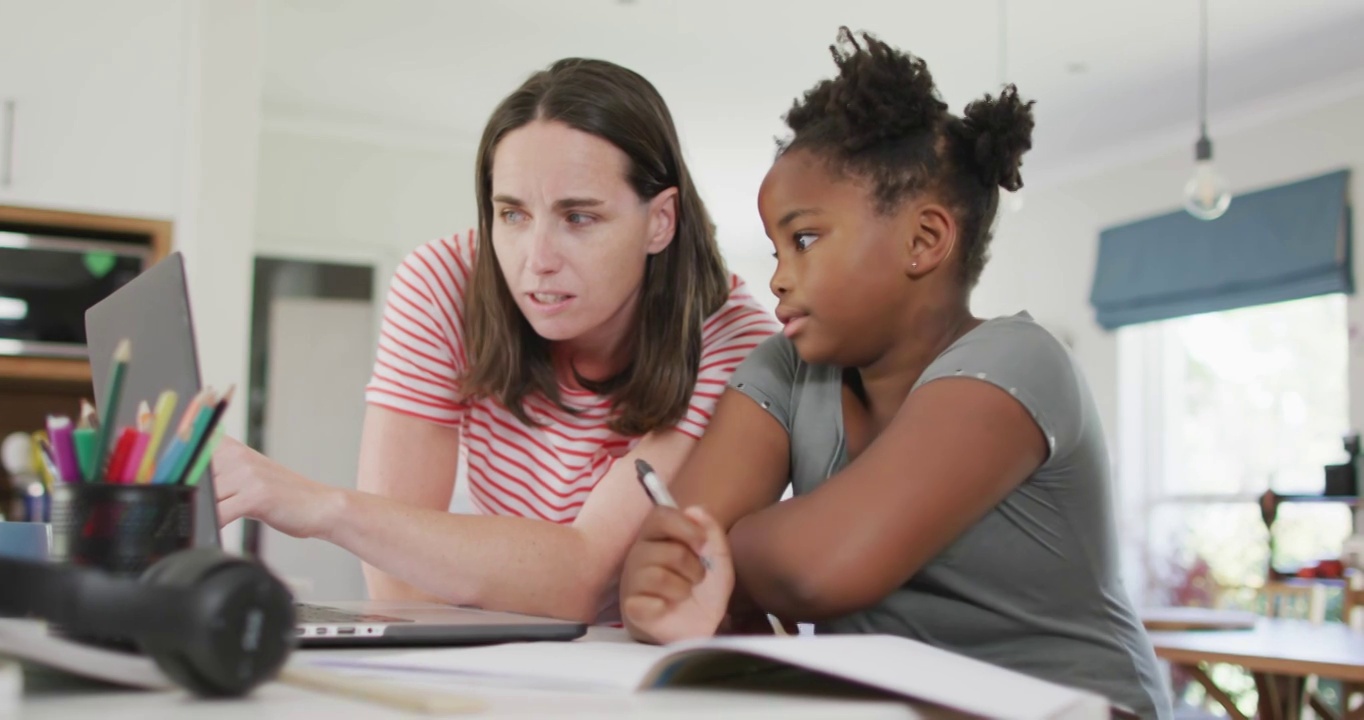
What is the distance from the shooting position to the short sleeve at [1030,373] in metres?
0.95

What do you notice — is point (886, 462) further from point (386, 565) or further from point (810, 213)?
point (386, 565)

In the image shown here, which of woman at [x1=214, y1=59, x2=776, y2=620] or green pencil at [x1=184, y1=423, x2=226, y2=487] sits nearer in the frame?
green pencil at [x1=184, y1=423, x2=226, y2=487]

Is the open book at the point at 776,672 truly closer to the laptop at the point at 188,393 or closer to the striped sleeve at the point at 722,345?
the laptop at the point at 188,393

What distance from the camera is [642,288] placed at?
1.47m

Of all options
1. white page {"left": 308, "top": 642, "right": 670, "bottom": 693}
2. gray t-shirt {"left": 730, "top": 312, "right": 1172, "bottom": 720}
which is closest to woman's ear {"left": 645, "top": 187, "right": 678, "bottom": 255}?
gray t-shirt {"left": 730, "top": 312, "right": 1172, "bottom": 720}

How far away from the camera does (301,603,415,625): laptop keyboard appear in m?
0.85

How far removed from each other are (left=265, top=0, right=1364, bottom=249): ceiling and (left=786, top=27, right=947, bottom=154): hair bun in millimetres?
2983

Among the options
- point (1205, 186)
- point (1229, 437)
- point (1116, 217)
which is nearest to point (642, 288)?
point (1205, 186)

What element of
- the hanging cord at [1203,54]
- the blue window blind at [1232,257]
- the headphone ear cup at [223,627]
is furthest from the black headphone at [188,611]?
the blue window blind at [1232,257]

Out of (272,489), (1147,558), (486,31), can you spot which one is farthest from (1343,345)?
(272,489)

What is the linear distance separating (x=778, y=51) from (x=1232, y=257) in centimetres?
226

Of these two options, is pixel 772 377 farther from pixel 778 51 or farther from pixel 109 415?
pixel 778 51

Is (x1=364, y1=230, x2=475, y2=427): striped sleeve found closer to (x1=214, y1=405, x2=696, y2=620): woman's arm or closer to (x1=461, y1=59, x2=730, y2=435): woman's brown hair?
(x1=461, y1=59, x2=730, y2=435): woman's brown hair

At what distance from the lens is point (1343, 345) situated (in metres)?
5.43
